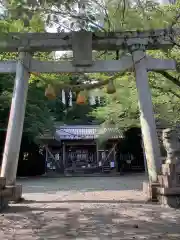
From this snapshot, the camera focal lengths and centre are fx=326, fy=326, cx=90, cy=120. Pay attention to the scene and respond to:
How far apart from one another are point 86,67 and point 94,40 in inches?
32.6

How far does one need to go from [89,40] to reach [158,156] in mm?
3867

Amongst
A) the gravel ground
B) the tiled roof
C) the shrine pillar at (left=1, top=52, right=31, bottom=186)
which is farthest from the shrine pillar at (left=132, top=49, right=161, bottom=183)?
the tiled roof

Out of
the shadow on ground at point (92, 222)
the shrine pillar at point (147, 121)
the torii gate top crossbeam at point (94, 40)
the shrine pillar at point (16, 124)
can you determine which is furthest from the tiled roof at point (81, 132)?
the shadow on ground at point (92, 222)

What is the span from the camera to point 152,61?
9695 millimetres

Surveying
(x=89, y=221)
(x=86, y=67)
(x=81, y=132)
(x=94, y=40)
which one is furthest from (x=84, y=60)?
(x=81, y=132)

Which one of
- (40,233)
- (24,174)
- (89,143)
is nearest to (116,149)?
(89,143)

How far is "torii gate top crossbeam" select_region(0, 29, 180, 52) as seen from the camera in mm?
9438

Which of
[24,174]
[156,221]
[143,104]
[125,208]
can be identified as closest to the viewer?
[156,221]

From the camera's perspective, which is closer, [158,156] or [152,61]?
[158,156]

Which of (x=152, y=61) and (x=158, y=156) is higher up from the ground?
(x=152, y=61)

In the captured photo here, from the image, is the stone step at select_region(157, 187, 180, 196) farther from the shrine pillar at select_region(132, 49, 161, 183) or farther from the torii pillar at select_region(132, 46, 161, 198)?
the shrine pillar at select_region(132, 49, 161, 183)

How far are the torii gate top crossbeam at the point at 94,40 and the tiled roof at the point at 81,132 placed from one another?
15958mm

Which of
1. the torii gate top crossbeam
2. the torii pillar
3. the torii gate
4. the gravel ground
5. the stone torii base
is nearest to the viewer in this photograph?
the gravel ground

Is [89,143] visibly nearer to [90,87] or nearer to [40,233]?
[90,87]
